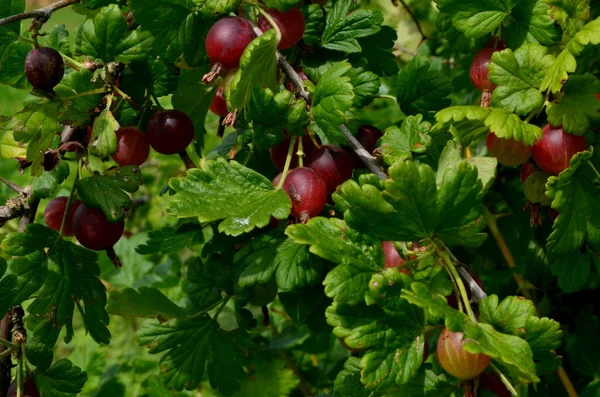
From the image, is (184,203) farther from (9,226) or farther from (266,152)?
(9,226)

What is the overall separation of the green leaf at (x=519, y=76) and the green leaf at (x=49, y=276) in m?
0.65

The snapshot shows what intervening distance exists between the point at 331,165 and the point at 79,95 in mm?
385

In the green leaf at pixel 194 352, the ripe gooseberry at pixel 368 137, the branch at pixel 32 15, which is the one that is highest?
the branch at pixel 32 15

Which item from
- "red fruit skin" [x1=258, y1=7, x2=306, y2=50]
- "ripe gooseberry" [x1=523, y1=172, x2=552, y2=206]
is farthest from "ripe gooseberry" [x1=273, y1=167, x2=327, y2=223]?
"ripe gooseberry" [x1=523, y1=172, x2=552, y2=206]

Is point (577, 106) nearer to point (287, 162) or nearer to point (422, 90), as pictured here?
point (422, 90)

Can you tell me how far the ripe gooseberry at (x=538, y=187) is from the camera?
1.09 meters

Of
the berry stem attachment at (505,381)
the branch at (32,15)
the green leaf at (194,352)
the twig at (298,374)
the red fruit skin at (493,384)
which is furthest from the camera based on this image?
the twig at (298,374)

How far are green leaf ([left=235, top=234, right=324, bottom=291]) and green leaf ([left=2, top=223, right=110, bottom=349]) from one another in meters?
0.26

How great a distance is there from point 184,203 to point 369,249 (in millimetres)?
256

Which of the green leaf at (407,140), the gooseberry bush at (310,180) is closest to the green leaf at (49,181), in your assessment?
the gooseberry bush at (310,180)

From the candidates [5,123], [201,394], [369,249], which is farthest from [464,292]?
[201,394]

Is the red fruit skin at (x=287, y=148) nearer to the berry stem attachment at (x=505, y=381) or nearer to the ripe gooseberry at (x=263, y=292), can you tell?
the ripe gooseberry at (x=263, y=292)

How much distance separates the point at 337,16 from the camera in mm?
1210

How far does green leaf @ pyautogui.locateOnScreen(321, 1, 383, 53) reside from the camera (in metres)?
1.20
